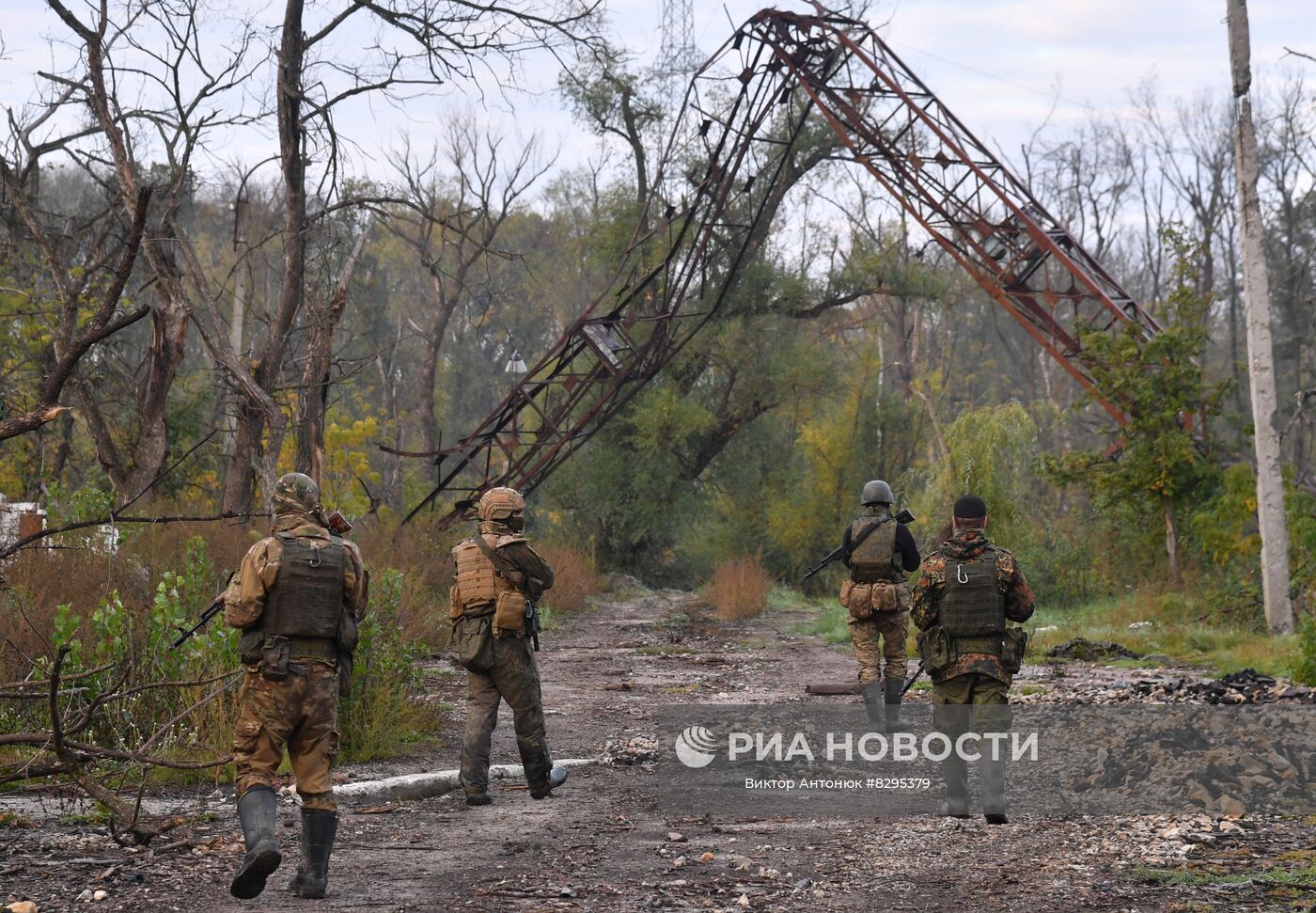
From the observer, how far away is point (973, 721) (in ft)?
23.9

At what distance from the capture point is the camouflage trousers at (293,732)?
588cm

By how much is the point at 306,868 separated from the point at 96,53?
12.0 metres

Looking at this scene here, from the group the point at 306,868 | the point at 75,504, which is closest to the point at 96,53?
the point at 75,504

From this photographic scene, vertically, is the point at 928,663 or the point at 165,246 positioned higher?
the point at 165,246

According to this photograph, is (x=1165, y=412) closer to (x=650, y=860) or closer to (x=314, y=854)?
(x=650, y=860)

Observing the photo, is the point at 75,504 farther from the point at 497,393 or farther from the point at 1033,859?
the point at 497,393

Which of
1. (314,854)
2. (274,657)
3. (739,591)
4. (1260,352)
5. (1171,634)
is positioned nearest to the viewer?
(314,854)

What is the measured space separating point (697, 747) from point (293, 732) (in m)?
4.24

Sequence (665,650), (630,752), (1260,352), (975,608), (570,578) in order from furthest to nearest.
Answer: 1. (570,578)
2. (665,650)
3. (1260,352)
4. (630,752)
5. (975,608)

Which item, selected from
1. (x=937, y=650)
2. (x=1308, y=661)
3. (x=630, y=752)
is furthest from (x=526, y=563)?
(x=1308, y=661)

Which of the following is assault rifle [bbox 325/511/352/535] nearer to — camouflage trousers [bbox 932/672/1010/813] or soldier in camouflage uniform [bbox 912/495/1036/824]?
soldier in camouflage uniform [bbox 912/495/1036/824]

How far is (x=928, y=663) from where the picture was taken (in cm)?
741

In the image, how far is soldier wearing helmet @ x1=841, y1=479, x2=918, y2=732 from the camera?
10.3 meters

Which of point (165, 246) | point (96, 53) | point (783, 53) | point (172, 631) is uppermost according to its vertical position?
point (783, 53)
